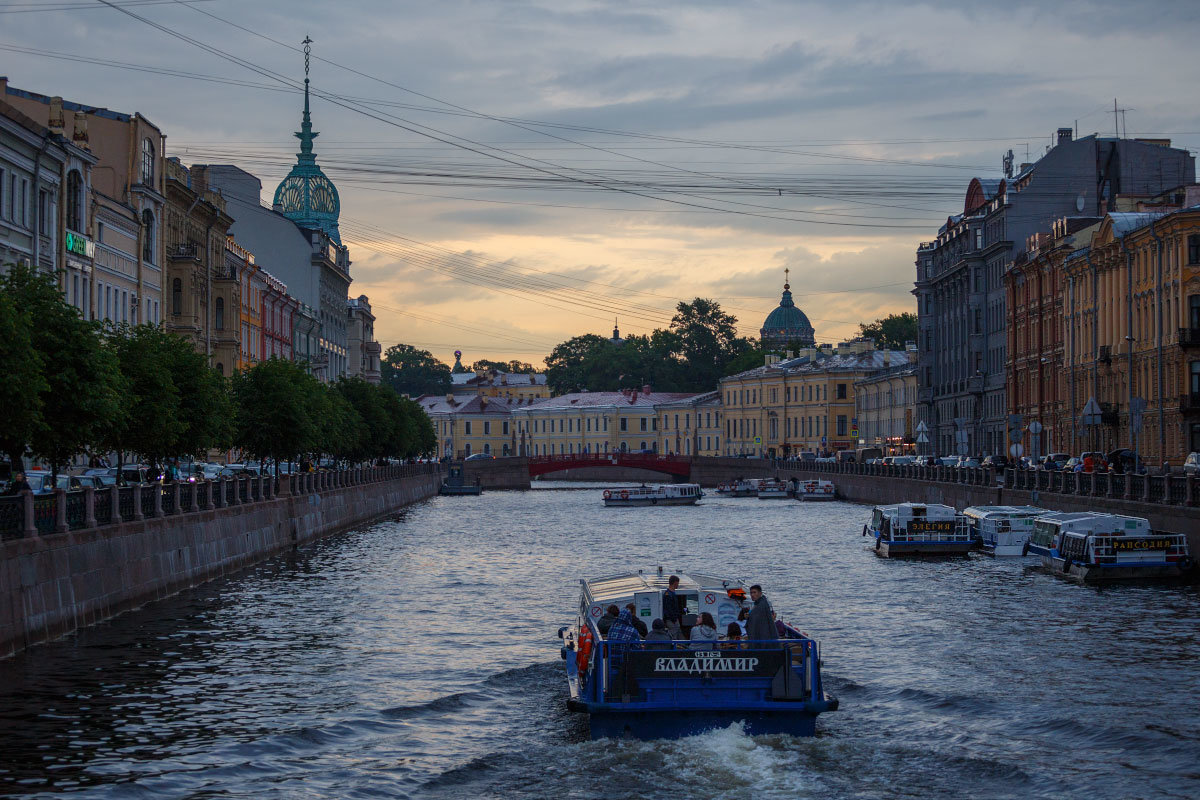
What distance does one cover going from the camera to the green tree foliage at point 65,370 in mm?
31188

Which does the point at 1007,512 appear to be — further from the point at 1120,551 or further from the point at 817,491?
the point at 817,491

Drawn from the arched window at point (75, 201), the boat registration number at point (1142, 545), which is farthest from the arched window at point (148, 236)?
the boat registration number at point (1142, 545)

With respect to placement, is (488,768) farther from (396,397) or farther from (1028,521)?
(396,397)

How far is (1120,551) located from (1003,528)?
12.7 metres

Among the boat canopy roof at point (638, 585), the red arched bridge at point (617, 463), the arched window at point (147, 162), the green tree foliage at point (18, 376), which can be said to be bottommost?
the boat canopy roof at point (638, 585)

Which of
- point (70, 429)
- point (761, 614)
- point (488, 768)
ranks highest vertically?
point (70, 429)

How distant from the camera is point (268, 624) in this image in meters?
33.7

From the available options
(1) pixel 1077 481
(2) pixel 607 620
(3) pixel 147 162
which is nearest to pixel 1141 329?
(1) pixel 1077 481

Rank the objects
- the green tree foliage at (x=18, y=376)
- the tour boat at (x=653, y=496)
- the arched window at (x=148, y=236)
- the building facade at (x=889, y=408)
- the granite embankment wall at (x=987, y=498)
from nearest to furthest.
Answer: the green tree foliage at (x=18, y=376)
the granite embankment wall at (x=987, y=498)
the arched window at (x=148, y=236)
the tour boat at (x=653, y=496)
the building facade at (x=889, y=408)

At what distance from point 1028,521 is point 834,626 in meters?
21.3

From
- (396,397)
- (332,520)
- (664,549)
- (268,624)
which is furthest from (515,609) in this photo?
(396,397)

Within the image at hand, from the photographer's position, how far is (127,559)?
33.2 meters

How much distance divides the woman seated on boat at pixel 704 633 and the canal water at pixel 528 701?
112 cm

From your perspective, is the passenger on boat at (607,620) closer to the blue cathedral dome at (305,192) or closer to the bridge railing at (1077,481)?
the bridge railing at (1077,481)
